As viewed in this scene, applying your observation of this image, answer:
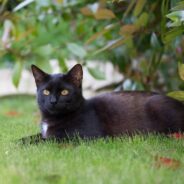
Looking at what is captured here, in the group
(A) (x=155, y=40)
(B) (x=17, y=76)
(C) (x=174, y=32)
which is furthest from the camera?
(B) (x=17, y=76)

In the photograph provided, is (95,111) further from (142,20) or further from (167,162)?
(167,162)

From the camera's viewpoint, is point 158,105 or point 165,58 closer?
point 158,105

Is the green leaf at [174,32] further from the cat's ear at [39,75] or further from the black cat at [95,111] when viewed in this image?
the cat's ear at [39,75]

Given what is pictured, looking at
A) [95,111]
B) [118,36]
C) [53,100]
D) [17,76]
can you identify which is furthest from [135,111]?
[118,36]

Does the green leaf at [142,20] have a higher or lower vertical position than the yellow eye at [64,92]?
higher

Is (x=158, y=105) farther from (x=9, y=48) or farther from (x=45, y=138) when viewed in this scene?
(x=9, y=48)

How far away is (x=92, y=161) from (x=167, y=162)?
1.22ft

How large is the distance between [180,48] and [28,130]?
50.4 inches

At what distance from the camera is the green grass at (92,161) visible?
2238 mm

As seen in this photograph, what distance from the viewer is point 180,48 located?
3.77 meters

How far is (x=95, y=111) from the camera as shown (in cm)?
347

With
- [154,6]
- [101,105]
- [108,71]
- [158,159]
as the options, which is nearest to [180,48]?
[154,6]

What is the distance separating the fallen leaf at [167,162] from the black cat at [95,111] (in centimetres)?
79

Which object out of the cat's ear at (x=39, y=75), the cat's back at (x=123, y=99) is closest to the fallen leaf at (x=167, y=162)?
the cat's back at (x=123, y=99)
